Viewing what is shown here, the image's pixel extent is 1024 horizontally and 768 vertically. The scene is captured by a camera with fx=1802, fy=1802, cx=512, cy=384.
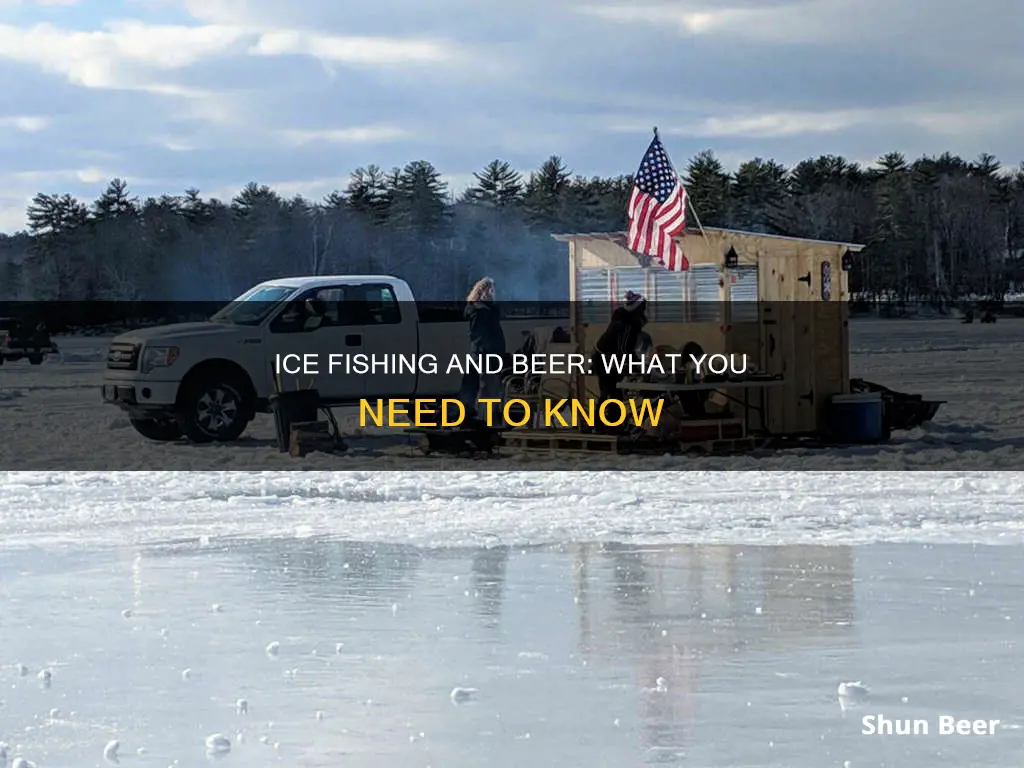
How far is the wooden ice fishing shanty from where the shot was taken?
61.5ft

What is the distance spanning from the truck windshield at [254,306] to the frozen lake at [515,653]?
32.8ft

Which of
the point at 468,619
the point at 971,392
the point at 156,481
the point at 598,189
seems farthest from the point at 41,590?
the point at 598,189

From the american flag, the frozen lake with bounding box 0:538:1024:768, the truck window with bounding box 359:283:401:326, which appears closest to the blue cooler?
the american flag

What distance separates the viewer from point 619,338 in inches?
727

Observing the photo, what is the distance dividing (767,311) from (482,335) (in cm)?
310

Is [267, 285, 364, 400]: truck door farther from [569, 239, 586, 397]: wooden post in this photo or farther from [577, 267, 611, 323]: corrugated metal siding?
[577, 267, 611, 323]: corrugated metal siding

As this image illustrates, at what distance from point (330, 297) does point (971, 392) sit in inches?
456

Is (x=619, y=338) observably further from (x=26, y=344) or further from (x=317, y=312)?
(x=26, y=344)

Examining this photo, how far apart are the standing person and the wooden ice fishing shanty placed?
0.93 meters

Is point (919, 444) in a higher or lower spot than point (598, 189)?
lower

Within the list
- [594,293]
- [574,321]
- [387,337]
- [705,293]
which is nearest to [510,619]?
[705,293]

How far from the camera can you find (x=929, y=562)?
1004 cm

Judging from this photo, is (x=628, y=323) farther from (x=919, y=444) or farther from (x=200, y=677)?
(x=200, y=677)

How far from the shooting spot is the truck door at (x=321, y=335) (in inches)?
808
